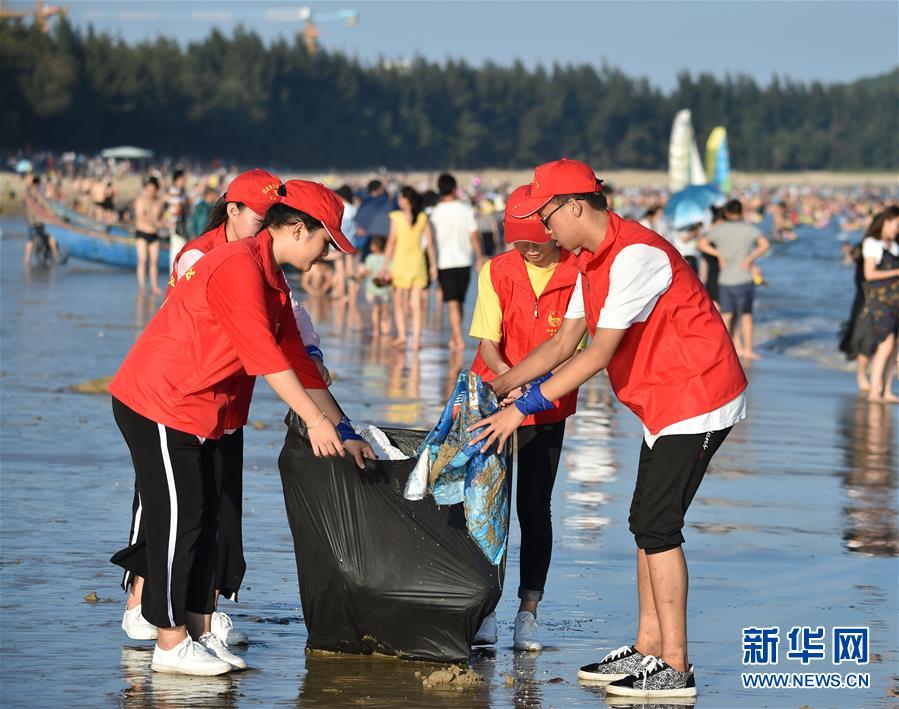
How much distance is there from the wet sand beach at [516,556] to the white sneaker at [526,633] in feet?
0.20

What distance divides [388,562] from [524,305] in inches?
46.8

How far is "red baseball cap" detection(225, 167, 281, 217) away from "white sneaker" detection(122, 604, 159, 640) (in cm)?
146

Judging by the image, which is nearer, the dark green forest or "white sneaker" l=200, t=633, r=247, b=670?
"white sneaker" l=200, t=633, r=247, b=670

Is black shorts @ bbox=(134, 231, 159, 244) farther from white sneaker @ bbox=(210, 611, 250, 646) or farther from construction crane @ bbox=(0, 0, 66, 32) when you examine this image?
construction crane @ bbox=(0, 0, 66, 32)

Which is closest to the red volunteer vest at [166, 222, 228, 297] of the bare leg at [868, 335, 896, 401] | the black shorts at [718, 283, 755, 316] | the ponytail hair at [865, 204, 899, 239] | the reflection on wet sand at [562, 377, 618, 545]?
the reflection on wet sand at [562, 377, 618, 545]

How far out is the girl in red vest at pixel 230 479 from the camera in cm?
Result: 562

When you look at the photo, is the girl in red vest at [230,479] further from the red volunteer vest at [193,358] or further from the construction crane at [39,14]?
the construction crane at [39,14]

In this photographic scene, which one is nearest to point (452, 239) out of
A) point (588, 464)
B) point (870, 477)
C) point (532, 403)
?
point (588, 464)

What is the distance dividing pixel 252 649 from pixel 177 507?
724 millimetres

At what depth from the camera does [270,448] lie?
10.2 m

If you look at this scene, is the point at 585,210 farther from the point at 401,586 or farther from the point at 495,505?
the point at 401,586

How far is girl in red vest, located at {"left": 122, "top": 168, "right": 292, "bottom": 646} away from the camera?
5625 mm

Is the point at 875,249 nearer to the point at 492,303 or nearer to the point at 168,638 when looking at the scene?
the point at 492,303

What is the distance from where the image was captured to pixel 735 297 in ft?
55.6
